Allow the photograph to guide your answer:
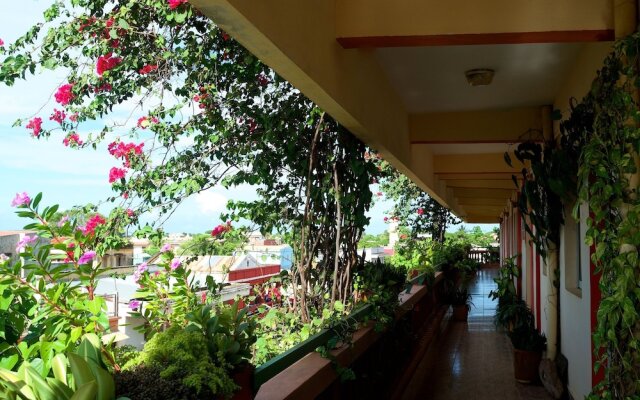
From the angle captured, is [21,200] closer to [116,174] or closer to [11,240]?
[11,240]

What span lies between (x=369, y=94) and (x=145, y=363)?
2.07 m

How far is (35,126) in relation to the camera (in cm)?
359

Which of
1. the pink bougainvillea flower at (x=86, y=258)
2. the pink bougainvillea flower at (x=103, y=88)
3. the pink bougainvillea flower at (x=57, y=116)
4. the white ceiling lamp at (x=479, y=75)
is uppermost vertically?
the white ceiling lamp at (x=479, y=75)

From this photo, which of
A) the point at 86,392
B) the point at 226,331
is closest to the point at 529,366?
the point at 226,331

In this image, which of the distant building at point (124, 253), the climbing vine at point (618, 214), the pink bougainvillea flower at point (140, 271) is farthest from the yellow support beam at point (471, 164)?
the pink bougainvillea flower at point (140, 271)

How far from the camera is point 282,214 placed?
381 centimetres

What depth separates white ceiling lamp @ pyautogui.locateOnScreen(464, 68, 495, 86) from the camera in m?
3.64

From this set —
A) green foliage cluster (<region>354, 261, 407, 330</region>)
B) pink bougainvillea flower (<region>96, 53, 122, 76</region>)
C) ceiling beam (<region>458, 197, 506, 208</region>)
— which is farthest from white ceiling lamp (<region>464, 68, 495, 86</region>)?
ceiling beam (<region>458, 197, 506, 208</region>)

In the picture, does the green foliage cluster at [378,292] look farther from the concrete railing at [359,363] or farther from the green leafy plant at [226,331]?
the green leafy plant at [226,331]

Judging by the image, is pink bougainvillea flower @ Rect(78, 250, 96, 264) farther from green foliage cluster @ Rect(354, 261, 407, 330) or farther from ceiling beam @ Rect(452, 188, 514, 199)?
ceiling beam @ Rect(452, 188, 514, 199)

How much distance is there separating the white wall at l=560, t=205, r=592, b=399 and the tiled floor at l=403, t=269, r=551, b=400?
2.08 ft

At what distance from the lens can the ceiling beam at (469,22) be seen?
241 cm

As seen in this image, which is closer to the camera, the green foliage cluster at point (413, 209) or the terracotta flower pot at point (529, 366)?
the terracotta flower pot at point (529, 366)

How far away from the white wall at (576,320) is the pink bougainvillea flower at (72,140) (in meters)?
3.16
